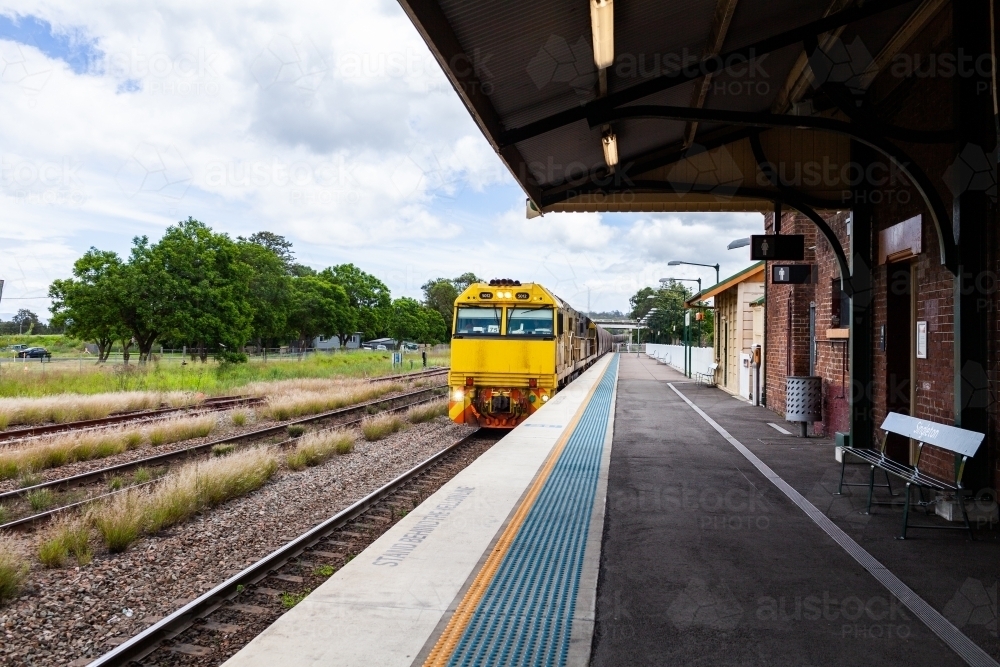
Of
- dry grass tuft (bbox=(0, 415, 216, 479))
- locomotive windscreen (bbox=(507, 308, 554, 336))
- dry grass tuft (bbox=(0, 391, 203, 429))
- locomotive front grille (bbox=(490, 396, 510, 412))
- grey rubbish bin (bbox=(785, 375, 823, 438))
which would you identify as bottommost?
dry grass tuft (bbox=(0, 415, 216, 479))

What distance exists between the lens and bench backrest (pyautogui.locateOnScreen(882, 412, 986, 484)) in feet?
17.6

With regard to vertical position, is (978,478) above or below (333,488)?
above

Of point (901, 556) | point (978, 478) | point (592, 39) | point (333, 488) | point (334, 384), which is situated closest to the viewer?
point (901, 556)

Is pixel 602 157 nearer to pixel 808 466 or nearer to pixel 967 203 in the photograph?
pixel 967 203

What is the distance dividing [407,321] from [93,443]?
65791 mm

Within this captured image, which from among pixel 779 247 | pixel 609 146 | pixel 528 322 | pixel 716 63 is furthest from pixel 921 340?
pixel 528 322

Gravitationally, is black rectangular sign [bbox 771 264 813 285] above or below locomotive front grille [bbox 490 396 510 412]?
above

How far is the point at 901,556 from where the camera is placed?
494 centimetres

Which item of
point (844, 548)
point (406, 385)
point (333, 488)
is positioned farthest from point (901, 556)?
point (406, 385)

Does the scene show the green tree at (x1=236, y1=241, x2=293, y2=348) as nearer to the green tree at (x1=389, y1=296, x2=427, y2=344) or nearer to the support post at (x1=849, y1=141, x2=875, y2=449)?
the green tree at (x1=389, y1=296, x2=427, y2=344)

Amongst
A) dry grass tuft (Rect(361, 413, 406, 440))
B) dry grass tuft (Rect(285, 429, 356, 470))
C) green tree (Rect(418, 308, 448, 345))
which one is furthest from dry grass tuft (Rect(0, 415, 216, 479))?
green tree (Rect(418, 308, 448, 345))

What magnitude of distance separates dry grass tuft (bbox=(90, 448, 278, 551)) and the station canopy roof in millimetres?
5137

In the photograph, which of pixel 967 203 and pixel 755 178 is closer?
pixel 967 203

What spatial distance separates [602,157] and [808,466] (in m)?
4.69
